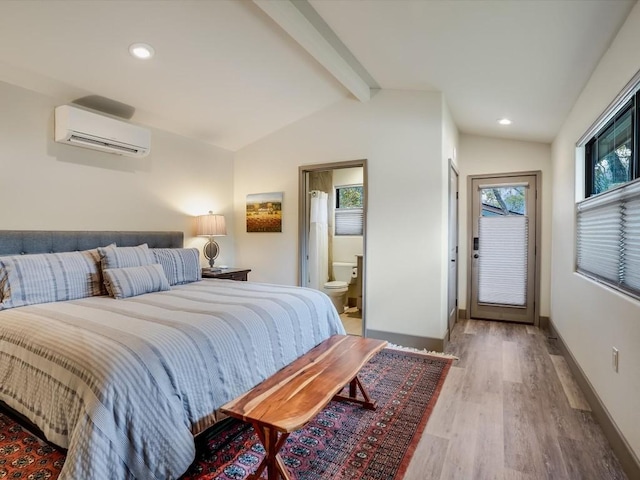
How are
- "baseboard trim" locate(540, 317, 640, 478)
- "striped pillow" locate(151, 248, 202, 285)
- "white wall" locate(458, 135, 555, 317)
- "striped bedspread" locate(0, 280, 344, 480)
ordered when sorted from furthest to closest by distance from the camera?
"white wall" locate(458, 135, 555, 317) → "striped pillow" locate(151, 248, 202, 285) → "baseboard trim" locate(540, 317, 640, 478) → "striped bedspread" locate(0, 280, 344, 480)

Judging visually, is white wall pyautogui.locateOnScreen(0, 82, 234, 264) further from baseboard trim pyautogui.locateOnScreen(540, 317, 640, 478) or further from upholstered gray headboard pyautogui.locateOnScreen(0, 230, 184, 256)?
baseboard trim pyautogui.locateOnScreen(540, 317, 640, 478)

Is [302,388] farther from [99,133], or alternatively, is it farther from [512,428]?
[99,133]

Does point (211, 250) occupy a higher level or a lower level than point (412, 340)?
higher

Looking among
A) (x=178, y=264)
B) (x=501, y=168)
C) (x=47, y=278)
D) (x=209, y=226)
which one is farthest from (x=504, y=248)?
(x=47, y=278)

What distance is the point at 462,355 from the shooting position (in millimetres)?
3455

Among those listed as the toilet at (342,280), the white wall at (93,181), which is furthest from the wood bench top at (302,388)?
the toilet at (342,280)

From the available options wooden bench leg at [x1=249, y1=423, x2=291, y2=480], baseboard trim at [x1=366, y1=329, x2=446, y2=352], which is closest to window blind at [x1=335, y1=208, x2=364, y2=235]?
baseboard trim at [x1=366, y1=329, x2=446, y2=352]

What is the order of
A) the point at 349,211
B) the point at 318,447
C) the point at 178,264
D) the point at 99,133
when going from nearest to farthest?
the point at 318,447 → the point at 99,133 → the point at 178,264 → the point at 349,211

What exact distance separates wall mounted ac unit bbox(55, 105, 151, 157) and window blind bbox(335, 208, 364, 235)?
3.08 meters

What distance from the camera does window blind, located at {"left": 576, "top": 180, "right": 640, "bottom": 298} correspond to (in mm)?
1872

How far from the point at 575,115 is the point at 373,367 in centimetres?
286

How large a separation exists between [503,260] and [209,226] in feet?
12.6

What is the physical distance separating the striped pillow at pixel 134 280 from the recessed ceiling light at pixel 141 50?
166 centimetres

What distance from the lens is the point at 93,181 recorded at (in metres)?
3.27
